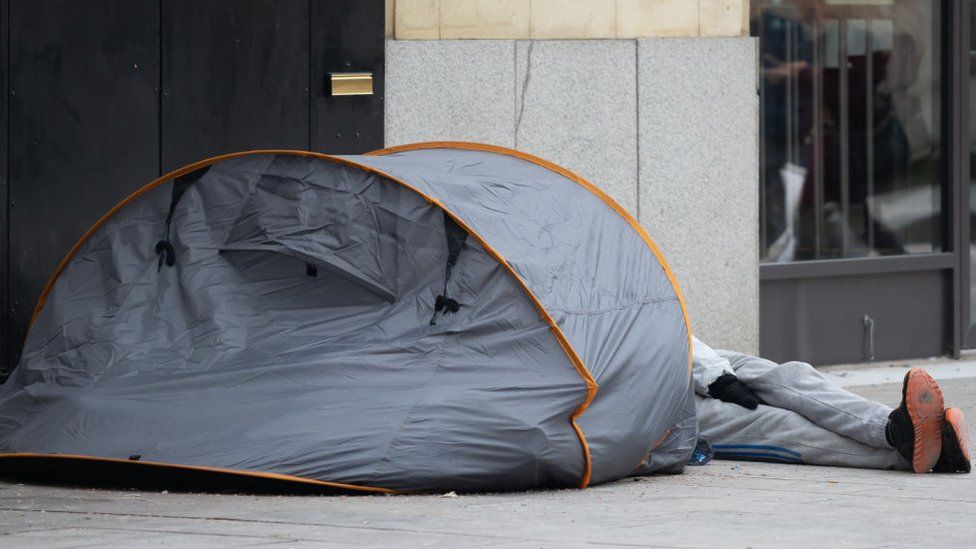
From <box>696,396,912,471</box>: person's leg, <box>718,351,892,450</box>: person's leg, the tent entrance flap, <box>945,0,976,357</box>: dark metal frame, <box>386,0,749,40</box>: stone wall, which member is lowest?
<box>696,396,912,471</box>: person's leg

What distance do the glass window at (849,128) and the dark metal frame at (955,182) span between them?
0.23 ft

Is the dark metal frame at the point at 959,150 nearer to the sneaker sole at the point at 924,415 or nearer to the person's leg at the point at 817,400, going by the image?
the person's leg at the point at 817,400

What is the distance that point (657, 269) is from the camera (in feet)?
23.1

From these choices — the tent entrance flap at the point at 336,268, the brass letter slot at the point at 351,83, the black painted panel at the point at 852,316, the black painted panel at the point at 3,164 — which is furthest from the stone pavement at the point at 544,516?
the black painted panel at the point at 852,316

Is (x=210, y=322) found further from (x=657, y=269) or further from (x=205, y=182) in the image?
(x=657, y=269)

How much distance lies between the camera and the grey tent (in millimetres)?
6098

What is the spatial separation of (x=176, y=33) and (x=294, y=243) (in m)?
2.37

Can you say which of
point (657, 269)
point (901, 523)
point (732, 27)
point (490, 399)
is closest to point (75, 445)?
point (490, 399)

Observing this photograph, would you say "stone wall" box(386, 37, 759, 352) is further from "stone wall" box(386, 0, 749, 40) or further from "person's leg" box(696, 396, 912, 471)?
"person's leg" box(696, 396, 912, 471)

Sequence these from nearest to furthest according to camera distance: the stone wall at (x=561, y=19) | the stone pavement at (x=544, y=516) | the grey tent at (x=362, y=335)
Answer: the stone pavement at (x=544, y=516) → the grey tent at (x=362, y=335) → the stone wall at (x=561, y=19)

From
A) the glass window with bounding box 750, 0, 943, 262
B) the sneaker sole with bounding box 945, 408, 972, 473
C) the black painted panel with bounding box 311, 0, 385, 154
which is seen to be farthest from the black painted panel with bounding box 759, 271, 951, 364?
the sneaker sole with bounding box 945, 408, 972, 473

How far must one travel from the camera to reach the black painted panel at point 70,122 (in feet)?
27.0

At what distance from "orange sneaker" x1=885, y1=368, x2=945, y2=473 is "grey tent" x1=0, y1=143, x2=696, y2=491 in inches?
32.6

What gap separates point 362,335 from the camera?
6.48 metres
